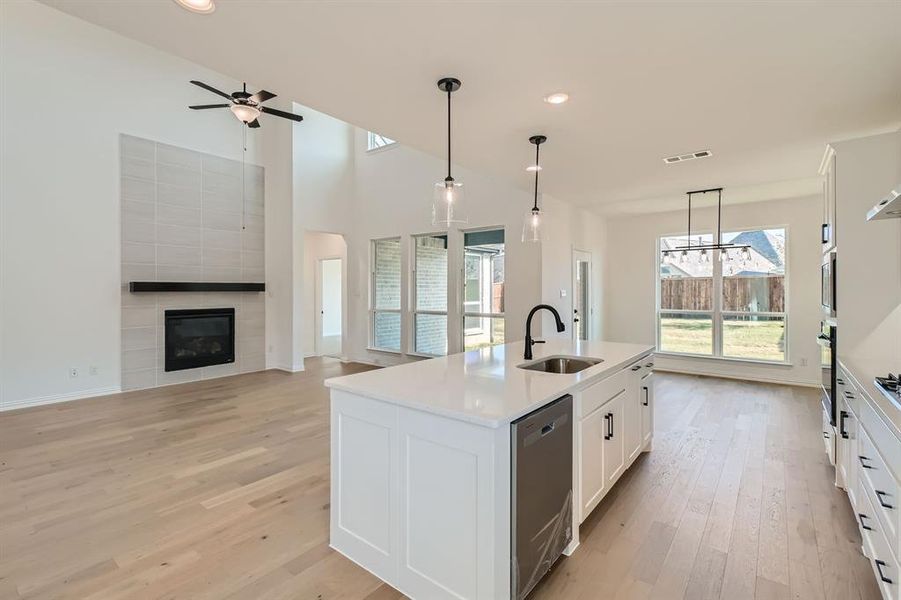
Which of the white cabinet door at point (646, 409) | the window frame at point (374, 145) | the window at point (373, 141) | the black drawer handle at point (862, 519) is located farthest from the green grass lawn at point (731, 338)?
the window at point (373, 141)

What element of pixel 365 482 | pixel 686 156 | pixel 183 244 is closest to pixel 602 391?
pixel 365 482

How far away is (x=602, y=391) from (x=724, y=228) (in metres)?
5.30

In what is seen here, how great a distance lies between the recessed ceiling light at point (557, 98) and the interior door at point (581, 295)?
12.1 feet

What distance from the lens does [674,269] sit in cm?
678

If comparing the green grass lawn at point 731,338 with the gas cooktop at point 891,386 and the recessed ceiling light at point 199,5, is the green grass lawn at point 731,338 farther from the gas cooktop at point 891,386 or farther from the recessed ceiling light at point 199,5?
the recessed ceiling light at point 199,5

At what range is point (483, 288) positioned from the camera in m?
6.25

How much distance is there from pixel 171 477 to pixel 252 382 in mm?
3159

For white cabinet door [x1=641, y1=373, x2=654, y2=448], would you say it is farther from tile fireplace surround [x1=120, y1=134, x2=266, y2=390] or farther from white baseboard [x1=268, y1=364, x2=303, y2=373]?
tile fireplace surround [x1=120, y1=134, x2=266, y2=390]

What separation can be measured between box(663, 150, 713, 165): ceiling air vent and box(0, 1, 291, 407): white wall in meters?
6.40

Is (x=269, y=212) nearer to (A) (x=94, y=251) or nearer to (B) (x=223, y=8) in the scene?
(A) (x=94, y=251)

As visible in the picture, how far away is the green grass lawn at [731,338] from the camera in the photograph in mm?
5938

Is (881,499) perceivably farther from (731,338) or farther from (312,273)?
(312,273)

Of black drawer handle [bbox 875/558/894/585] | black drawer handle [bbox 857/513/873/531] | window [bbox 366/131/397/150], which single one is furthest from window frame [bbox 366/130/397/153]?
black drawer handle [bbox 875/558/894/585]

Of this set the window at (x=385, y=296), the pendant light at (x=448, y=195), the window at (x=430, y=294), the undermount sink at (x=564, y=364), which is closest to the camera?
the pendant light at (x=448, y=195)
